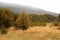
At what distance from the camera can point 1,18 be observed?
3150cm

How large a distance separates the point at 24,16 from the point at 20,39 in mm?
A: 14279

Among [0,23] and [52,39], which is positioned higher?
[52,39]

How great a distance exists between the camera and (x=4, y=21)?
3156cm

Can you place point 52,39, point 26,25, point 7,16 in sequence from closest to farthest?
1. point 52,39
2. point 26,25
3. point 7,16

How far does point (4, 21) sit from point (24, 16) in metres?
4.24

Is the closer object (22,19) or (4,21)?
(22,19)

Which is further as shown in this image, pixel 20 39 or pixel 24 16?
pixel 24 16

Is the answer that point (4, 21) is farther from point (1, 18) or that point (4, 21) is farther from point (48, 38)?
point (48, 38)

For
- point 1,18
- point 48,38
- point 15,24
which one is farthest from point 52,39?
point 1,18

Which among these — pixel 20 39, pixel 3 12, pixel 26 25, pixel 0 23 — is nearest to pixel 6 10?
pixel 3 12

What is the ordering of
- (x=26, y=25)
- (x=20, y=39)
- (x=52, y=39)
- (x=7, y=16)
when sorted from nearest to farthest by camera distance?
1. (x=52, y=39)
2. (x=20, y=39)
3. (x=26, y=25)
4. (x=7, y=16)

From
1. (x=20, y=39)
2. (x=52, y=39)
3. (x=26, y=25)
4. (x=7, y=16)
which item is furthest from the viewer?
(x=7, y=16)

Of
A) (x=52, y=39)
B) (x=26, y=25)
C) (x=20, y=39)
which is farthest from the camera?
(x=26, y=25)

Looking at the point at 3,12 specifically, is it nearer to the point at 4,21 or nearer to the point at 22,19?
the point at 4,21
